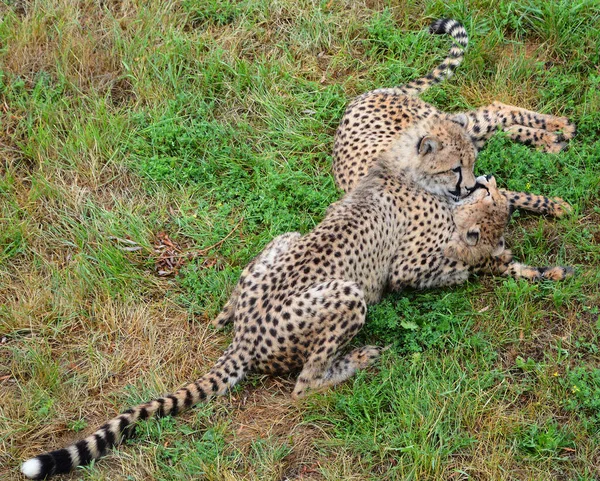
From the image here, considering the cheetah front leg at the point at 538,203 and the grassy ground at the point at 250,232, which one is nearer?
the grassy ground at the point at 250,232

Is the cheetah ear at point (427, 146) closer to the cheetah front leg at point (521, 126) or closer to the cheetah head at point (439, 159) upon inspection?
the cheetah head at point (439, 159)

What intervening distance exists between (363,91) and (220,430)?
308 cm

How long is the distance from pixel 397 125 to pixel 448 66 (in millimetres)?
862

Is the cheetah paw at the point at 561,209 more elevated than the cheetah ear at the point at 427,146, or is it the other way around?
the cheetah ear at the point at 427,146

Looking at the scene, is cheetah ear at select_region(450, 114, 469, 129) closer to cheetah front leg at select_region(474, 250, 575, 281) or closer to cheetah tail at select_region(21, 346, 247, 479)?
cheetah front leg at select_region(474, 250, 575, 281)

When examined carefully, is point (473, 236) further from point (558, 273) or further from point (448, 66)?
point (448, 66)

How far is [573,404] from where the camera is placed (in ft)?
14.0

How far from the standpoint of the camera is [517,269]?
16.6ft

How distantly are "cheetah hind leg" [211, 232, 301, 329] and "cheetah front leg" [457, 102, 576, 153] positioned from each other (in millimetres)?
1736

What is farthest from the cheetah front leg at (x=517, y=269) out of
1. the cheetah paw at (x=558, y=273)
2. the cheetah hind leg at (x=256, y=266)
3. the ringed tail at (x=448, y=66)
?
the ringed tail at (x=448, y=66)

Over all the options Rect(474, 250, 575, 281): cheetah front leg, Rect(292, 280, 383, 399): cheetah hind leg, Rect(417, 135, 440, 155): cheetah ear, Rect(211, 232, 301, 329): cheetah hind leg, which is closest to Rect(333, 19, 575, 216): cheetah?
Rect(417, 135, 440, 155): cheetah ear

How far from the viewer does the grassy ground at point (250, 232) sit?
14.0 feet

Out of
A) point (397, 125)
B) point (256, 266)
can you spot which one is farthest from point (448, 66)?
point (256, 266)

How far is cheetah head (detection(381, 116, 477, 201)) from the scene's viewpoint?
5391 mm
